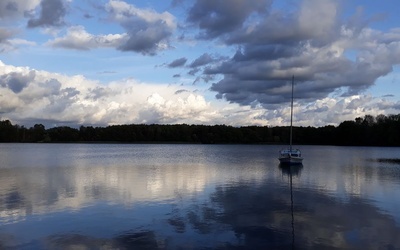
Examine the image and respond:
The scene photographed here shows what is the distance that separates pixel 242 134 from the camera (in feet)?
614

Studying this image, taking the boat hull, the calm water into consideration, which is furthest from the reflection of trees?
the boat hull

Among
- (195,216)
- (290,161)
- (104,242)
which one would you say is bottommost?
(104,242)

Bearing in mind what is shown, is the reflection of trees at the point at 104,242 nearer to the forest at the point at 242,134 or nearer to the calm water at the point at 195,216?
the calm water at the point at 195,216

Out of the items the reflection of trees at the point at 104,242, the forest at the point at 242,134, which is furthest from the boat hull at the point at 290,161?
the forest at the point at 242,134

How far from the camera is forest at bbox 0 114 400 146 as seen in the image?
153 meters

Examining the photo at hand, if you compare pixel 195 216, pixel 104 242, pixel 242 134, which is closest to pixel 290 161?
pixel 195 216

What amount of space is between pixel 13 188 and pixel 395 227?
23.0 m

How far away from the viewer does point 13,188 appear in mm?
27641

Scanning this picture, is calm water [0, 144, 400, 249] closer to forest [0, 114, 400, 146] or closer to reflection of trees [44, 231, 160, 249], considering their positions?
reflection of trees [44, 231, 160, 249]

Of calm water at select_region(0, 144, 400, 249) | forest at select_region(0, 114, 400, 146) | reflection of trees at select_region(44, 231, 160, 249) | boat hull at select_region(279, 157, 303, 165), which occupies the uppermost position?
forest at select_region(0, 114, 400, 146)

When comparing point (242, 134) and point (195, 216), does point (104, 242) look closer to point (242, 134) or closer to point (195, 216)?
point (195, 216)

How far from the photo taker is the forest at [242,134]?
15338cm

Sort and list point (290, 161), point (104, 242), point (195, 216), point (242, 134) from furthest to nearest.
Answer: point (242, 134), point (290, 161), point (195, 216), point (104, 242)

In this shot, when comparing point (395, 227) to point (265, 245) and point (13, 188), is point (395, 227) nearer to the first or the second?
point (265, 245)
